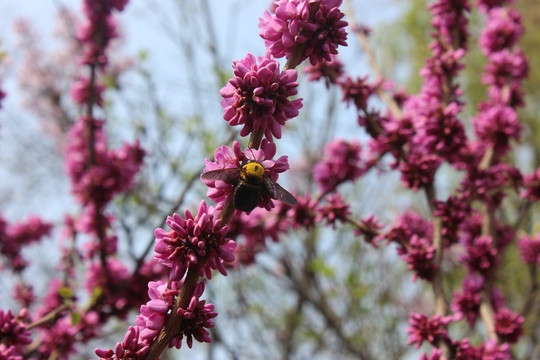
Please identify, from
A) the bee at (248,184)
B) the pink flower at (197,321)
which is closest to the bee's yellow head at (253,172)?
the bee at (248,184)

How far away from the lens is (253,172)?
1496 millimetres

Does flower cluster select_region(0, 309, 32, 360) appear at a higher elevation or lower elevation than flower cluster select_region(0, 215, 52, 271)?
lower

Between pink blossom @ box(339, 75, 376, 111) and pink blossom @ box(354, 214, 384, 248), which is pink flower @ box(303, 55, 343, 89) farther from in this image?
pink blossom @ box(354, 214, 384, 248)

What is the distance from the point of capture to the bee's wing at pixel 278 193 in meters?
1.56

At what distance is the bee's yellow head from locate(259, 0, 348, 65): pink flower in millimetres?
423

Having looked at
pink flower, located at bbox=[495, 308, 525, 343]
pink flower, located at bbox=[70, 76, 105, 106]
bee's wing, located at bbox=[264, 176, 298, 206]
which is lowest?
bee's wing, located at bbox=[264, 176, 298, 206]

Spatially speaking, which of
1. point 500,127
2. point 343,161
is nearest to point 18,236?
point 343,161

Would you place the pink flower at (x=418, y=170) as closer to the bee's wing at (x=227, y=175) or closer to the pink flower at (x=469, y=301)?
the pink flower at (x=469, y=301)

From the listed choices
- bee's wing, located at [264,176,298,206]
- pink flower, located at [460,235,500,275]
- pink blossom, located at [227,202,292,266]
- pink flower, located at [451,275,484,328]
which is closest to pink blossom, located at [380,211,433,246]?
pink flower, located at [460,235,500,275]

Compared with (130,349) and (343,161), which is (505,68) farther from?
(130,349)

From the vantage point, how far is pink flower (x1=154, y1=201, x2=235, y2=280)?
56.7 inches

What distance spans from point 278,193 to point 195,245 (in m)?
0.34

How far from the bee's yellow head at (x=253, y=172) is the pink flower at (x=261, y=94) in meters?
0.11

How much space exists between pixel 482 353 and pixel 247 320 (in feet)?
11.1
